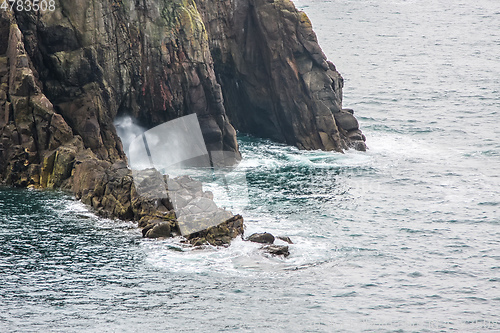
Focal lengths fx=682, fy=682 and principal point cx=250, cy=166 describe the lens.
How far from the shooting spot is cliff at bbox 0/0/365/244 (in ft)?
239

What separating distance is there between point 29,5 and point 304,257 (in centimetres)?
4251

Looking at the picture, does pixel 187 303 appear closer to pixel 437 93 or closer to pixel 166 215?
pixel 166 215

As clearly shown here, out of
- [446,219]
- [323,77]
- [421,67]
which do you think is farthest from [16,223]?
[421,67]

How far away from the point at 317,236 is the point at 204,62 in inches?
1303

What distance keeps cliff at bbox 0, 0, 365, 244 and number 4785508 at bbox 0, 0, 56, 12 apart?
1.95 ft

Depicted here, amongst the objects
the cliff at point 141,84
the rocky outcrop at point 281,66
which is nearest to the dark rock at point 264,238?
the cliff at point 141,84

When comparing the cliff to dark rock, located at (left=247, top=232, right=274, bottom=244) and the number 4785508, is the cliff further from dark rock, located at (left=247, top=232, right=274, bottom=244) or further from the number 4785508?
dark rock, located at (left=247, top=232, right=274, bottom=244)

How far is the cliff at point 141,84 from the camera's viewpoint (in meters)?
72.9

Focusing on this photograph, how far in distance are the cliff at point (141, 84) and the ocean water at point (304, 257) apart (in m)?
3.39

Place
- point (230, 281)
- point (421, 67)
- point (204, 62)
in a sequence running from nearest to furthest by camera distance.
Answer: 1. point (230, 281)
2. point (204, 62)
3. point (421, 67)

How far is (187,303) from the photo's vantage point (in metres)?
50.6

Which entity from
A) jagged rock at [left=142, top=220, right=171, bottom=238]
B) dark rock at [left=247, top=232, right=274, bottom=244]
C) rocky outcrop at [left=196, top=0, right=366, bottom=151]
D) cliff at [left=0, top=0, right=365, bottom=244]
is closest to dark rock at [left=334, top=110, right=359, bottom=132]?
cliff at [left=0, top=0, right=365, bottom=244]

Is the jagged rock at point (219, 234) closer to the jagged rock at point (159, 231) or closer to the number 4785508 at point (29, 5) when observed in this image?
the jagged rock at point (159, 231)

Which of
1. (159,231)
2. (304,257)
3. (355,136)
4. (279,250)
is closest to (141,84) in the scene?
(159,231)
